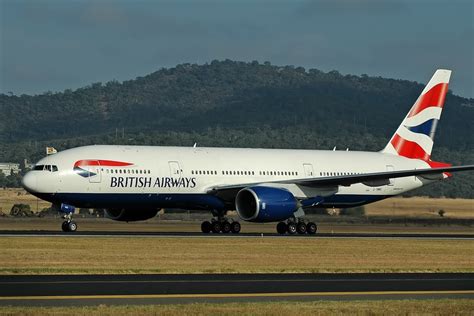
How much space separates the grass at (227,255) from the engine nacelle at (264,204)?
391 centimetres

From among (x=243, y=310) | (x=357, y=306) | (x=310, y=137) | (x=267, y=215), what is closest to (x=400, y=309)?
(x=357, y=306)

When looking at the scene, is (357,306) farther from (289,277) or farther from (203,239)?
(203,239)

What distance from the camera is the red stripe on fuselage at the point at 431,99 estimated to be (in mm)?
60938

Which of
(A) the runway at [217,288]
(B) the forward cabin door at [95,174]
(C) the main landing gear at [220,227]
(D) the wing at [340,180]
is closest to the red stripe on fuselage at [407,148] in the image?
(D) the wing at [340,180]

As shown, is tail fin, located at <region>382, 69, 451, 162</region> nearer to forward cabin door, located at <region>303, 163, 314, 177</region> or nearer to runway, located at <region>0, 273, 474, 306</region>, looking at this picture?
forward cabin door, located at <region>303, 163, 314, 177</region>

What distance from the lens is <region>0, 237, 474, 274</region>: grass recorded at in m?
31.1

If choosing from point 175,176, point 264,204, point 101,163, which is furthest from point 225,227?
point 101,163

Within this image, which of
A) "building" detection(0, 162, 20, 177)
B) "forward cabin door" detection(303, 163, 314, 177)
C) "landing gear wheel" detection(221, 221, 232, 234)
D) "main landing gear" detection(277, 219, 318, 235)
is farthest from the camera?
"building" detection(0, 162, 20, 177)

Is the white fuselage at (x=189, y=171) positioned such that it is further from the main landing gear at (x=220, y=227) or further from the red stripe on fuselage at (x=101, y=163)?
the main landing gear at (x=220, y=227)

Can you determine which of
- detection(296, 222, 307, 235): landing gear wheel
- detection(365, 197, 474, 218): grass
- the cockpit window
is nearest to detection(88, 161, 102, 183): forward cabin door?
the cockpit window

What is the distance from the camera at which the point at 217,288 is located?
82.3 feet

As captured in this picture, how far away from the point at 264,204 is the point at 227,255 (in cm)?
1351

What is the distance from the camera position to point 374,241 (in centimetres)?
4544

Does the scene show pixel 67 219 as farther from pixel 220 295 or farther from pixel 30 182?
pixel 220 295
